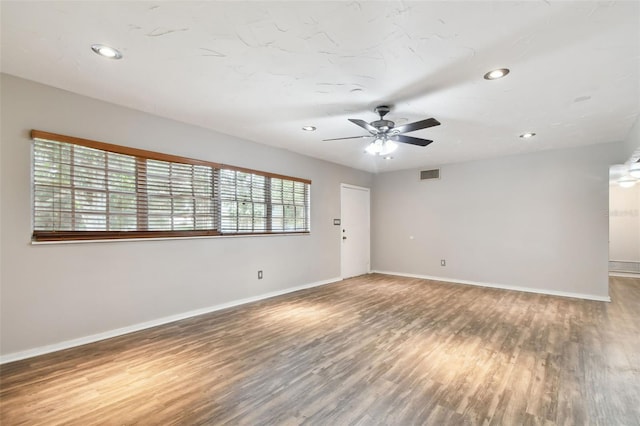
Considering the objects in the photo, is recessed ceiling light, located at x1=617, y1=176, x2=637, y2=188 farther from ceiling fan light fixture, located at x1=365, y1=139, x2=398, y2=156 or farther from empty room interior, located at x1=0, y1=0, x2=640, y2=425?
ceiling fan light fixture, located at x1=365, y1=139, x2=398, y2=156

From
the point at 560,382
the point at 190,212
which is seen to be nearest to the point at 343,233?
the point at 190,212

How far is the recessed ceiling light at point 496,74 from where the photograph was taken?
244 cm

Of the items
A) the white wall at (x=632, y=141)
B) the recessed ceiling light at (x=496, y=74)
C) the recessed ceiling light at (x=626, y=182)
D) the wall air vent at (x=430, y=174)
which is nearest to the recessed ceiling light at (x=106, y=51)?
the recessed ceiling light at (x=496, y=74)

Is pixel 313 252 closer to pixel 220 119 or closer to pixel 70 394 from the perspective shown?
pixel 220 119

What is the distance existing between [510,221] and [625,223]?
3.91 m

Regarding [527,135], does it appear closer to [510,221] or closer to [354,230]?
[510,221]

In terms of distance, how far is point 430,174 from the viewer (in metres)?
→ 6.48

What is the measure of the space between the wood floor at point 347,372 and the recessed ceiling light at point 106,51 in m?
2.59

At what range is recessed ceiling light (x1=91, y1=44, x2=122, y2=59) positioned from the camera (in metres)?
2.16

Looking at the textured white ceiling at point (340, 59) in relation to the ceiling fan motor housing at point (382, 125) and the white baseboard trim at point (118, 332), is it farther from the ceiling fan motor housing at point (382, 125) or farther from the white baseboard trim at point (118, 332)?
the white baseboard trim at point (118, 332)

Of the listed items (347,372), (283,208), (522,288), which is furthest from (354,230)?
(347,372)

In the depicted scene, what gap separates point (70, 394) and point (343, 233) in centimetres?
504

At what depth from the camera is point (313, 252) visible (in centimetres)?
571

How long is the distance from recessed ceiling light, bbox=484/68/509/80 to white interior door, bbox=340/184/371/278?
4043mm
